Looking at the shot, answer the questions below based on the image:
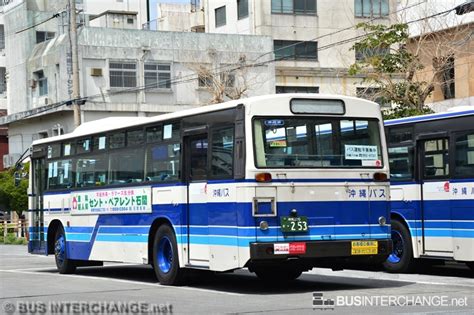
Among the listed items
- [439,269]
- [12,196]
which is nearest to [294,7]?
[12,196]

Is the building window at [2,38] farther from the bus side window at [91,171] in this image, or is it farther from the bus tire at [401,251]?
the bus tire at [401,251]

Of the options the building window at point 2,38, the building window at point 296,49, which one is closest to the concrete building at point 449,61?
the building window at point 296,49

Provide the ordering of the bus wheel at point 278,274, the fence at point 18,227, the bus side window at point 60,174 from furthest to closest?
the fence at point 18,227 < the bus side window at point 60,174 < the bus wheel at point 278,274

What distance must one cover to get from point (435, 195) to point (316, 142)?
132 inches

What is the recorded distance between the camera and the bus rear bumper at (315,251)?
47.6ft

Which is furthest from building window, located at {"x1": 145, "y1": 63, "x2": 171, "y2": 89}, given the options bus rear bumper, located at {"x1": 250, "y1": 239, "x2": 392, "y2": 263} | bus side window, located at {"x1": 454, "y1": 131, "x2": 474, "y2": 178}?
bus rear bumper, located at {"x1": 250, "y1": 239, "x2": 392, "y2": 263}

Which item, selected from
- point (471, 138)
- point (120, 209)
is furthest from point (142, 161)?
point (471, 138)

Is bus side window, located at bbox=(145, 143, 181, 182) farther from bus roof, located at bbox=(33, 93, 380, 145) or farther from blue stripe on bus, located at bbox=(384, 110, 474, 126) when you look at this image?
blue stripe on bus, located at bbox=(384, 110, 474, 126)

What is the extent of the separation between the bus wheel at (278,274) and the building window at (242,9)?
40.6m

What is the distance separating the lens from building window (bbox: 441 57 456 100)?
32062 mm

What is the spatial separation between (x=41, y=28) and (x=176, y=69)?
447 inches

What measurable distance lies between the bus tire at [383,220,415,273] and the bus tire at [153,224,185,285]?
4.39 metres

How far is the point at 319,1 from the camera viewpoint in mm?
57812

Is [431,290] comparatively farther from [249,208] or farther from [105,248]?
[105,248]
